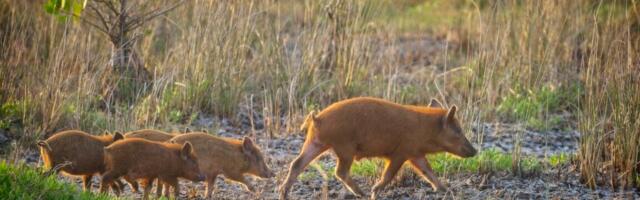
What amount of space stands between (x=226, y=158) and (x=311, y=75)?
3697 mm

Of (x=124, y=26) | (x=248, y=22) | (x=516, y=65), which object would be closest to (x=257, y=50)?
(x=248, y=22)

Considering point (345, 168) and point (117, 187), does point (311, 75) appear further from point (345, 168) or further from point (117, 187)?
point (117, 187)

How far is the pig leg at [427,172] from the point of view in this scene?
29.3 ft

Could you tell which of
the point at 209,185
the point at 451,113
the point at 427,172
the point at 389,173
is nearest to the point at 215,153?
the point at 209,185

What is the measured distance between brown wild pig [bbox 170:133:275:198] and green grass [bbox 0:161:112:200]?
119 centimetres

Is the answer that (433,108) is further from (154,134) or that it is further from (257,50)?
(257,50)

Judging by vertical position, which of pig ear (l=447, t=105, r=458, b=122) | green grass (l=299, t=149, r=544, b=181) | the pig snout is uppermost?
pig ear (l=447, t=105, r=458, b=122)

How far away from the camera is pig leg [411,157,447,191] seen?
8922 mm

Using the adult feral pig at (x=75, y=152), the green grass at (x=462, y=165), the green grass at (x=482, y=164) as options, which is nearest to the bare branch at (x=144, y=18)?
the green grass at (x=462, y=165)

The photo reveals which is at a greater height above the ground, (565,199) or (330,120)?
(330,120)

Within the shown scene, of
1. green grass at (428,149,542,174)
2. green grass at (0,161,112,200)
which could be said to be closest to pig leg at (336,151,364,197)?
green grass at (428,149,542,174)

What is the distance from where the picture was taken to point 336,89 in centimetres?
1256

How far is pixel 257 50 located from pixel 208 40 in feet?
3.07

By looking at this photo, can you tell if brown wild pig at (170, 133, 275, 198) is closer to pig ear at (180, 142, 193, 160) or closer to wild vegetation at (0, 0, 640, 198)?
pig ear at (180, 142, 193, 160)
